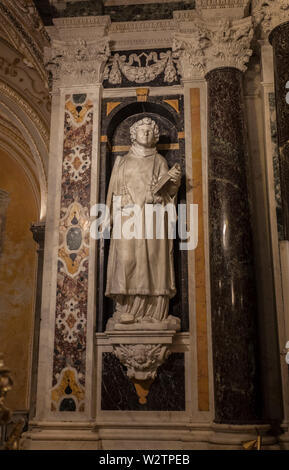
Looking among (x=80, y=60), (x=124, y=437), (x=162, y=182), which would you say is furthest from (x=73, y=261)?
(x=80, y=60)

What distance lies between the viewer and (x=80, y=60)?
773cm

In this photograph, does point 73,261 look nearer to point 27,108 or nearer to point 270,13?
point 270,13

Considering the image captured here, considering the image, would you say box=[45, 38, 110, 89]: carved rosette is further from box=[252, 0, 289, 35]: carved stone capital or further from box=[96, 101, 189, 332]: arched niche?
box=[252, 0, 289, 35]: carved stone capital

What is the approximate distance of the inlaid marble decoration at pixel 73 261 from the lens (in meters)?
6.71

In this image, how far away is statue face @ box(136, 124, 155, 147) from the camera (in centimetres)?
731

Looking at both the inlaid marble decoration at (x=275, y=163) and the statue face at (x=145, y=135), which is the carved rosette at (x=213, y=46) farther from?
the statue face at (x=145, y=135)

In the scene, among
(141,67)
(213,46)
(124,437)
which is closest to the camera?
(124,437)

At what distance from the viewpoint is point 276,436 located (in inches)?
249

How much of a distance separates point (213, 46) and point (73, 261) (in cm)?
315

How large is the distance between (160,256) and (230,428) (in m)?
2.02

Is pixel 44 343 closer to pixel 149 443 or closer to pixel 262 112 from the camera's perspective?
pixel 149 443

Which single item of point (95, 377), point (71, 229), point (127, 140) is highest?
point (127, 140)

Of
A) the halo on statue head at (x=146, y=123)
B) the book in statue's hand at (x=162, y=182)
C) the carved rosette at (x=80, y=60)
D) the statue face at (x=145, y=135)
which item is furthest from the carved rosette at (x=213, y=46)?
the book in statue's hand at (x=162, y=182)

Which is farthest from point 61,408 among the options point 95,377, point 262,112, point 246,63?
point 246,63
